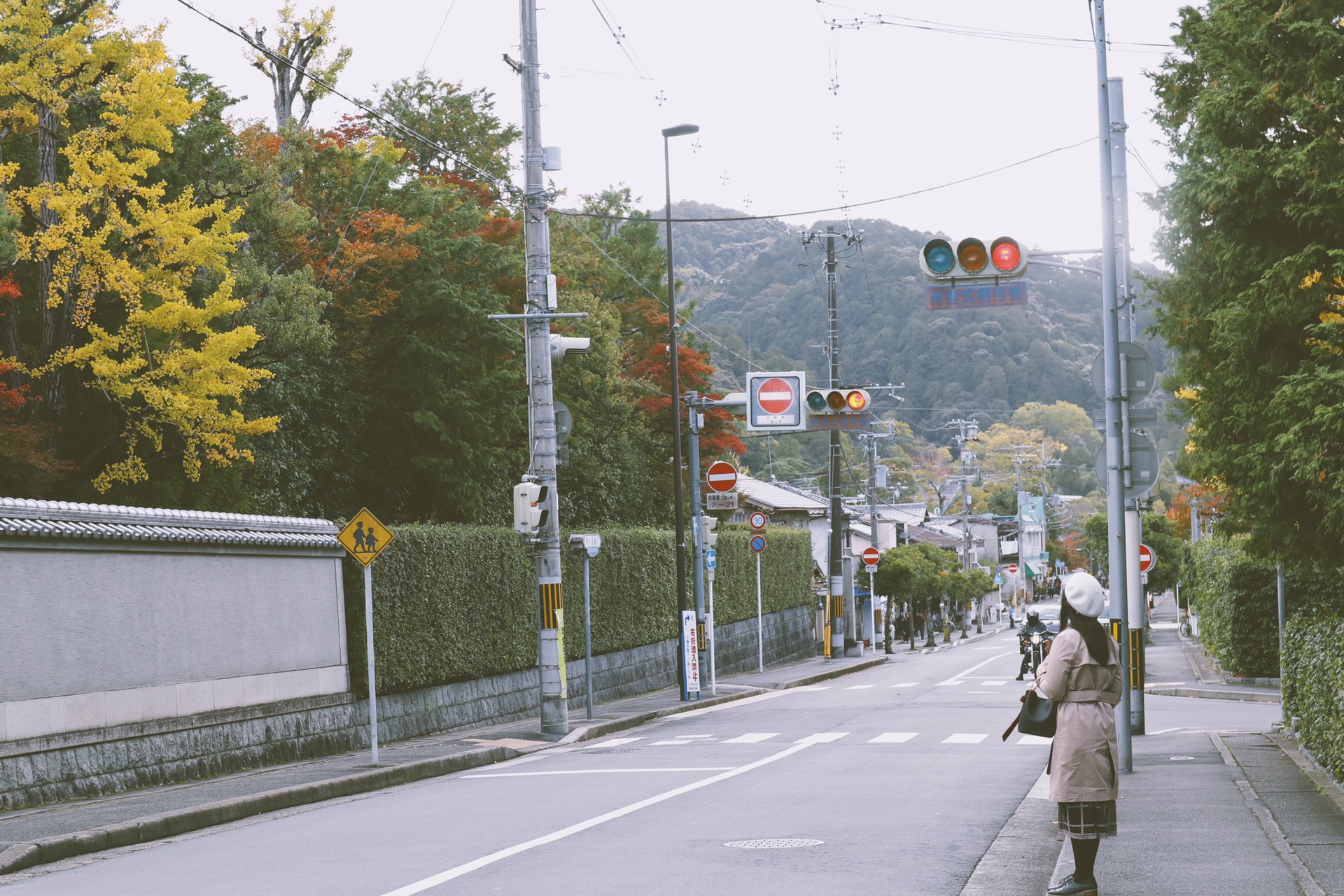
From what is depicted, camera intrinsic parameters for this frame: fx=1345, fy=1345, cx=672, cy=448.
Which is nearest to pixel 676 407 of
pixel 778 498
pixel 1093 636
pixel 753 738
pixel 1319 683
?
pixel 753 738

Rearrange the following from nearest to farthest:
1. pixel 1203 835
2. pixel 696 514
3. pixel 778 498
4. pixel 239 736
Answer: pixel 1203 835
pixel 239 736
pixel 696 514
pixel 778 498

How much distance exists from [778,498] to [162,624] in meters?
51.7

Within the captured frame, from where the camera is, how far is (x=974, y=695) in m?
28.2

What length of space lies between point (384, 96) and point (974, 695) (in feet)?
79.0

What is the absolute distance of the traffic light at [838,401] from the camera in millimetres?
26375

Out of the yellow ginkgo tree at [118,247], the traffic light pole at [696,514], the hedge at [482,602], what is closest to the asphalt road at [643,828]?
the hedge at [482,602]

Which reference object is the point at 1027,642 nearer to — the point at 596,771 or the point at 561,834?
the point at 596,771

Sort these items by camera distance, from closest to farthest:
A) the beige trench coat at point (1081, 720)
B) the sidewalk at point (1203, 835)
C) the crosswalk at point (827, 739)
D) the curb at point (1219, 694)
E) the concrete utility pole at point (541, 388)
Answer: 1. the beige trench coat at point (1081, 720)
2. the sidewalk at point (1203, 835)
3. the crosswalk at point (827, 739)
4. the concrete utility pole at point (541, 388)
5. the curb at point (1219, 694)

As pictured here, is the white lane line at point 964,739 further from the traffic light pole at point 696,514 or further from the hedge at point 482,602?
the traffic light pole at point 696,514

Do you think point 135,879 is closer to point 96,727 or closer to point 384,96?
point 96,727

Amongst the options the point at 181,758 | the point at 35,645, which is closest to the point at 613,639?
the point at 181,758

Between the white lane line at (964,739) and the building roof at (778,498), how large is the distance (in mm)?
41727

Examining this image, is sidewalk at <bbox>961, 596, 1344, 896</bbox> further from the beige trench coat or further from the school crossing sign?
the school crossing sign

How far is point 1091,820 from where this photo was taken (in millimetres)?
7266
